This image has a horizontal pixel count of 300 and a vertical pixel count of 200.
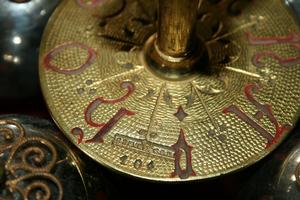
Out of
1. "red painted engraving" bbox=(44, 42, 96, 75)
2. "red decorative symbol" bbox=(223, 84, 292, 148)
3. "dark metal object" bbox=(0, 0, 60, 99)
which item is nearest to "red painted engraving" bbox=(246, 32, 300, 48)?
"red decorative symbol" bbox=(223, 84, 292, 148)

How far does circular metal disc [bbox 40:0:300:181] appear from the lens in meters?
1.18

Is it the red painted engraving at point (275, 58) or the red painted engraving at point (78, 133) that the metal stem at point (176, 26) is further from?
the red painted engraving at point (78, 133)

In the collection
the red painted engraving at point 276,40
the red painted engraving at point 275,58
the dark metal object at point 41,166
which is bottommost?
the dark metal object at point 41,166

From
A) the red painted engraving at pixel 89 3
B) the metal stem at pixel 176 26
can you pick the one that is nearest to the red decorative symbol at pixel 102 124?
the metal stem at pixel 176 26

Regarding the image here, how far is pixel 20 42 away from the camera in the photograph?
1378 mm

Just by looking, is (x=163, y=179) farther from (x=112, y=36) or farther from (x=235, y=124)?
(x=112, y=36)

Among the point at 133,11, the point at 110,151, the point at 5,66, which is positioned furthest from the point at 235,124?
the point at 5,66

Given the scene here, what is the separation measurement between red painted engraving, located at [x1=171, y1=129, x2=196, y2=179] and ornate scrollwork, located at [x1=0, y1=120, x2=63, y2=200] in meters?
0.22

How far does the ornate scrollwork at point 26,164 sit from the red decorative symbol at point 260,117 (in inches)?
14.0

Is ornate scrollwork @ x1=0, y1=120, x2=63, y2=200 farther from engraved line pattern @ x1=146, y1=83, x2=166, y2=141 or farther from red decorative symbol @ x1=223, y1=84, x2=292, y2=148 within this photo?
red decorative symbol @ x1=223, y1=84, x2=292, y2=148

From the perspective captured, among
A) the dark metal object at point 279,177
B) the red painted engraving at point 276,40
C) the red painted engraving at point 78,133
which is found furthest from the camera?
the red painted engraving at point 276,40

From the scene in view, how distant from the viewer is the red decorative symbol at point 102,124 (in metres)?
1.20

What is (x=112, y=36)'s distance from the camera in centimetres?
133

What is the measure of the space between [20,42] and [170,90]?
36cm
